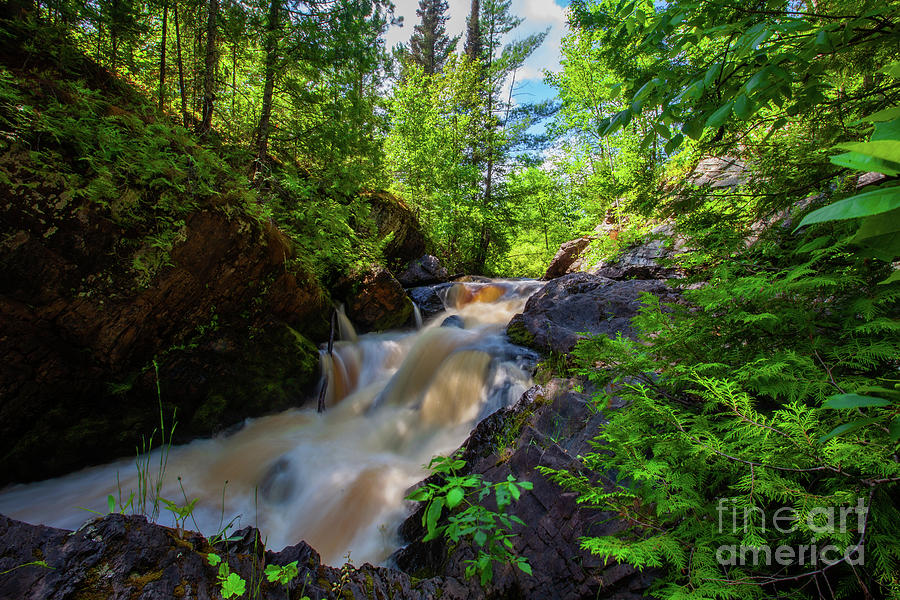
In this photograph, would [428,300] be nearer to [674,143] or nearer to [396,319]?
[396,319]

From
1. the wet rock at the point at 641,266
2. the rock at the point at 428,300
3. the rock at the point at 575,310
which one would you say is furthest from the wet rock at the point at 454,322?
the wet rock at the point at 641,266

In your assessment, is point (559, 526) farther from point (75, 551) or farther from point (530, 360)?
point (530, 360)

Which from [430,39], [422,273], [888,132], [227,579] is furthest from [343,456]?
[430,39]

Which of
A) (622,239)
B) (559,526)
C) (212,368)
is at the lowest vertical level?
(559,526)

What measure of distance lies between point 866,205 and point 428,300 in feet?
31.2

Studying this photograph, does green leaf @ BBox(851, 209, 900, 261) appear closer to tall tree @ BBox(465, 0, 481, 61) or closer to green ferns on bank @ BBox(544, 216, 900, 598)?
green ferns on bank @ BBox(544, 216, 900, 598)

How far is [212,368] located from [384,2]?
678 centimetres

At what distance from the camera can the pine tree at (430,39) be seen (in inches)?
950

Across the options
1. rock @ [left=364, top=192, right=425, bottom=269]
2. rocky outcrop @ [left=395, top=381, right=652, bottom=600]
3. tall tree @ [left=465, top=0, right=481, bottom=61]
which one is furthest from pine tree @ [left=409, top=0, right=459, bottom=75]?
rocky outcrop @ [left=395, top=381, right=652, bottom=600]

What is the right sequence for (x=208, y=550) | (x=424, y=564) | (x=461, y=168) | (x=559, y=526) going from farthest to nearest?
1. (x=461, y=168)
2. (x=424, y=564)
3. (x=559, y=526)
4. (x=208, y=550)

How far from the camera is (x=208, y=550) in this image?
1902 millimetres

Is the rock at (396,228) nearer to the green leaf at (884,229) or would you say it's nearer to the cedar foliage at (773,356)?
the cedar foliage at (773,356)

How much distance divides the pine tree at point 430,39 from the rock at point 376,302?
71.4ft

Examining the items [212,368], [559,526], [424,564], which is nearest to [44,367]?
[212,368]
